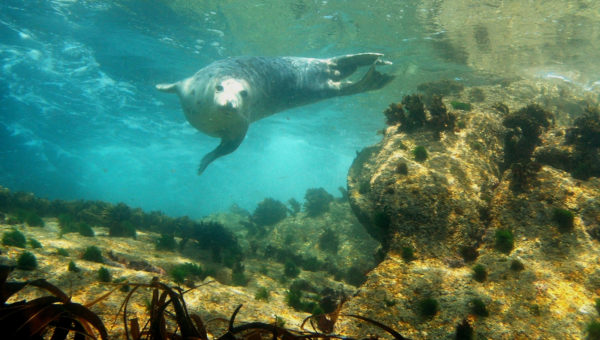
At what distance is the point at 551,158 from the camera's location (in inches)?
235

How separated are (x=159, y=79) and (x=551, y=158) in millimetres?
21179

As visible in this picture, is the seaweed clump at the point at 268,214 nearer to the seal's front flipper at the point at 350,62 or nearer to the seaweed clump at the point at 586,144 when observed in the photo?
the seal's front flipper at the point at 350,62

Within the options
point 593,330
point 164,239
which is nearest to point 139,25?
point 164,239

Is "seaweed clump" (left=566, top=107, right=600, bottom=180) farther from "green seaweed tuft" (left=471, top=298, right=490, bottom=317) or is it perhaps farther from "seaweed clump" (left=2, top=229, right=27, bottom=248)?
"seaweed clump" (left=2, top=229, right=27, bottom=248)

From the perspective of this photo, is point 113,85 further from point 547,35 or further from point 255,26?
point 547,35

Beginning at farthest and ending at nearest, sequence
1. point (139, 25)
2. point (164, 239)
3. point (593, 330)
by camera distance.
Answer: point (139, 25), point (164, 239), point (593, 330)

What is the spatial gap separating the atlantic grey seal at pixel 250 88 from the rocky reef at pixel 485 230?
3798 millimetres

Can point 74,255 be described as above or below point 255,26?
below

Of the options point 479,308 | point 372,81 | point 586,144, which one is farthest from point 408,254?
point 372,81

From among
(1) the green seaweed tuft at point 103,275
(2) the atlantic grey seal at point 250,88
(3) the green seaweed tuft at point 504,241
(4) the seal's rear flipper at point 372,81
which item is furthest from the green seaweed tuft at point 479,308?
(4) the seal's rear flipper at point 372,81

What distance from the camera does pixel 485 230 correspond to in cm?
492

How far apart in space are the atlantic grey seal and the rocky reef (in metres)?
3.80

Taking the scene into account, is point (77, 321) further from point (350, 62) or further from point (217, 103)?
point (350, 62)

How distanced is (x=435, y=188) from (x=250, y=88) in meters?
5.47
